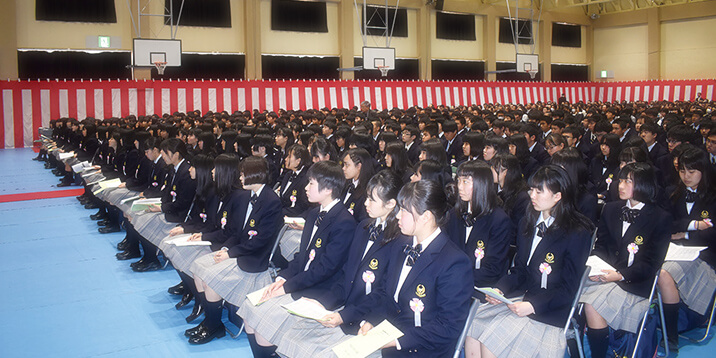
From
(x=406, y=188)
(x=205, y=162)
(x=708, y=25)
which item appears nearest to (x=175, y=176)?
(x=205, y=162)

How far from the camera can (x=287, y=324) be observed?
3.38 meters

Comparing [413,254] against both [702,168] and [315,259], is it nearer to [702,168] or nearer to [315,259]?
[315,259]

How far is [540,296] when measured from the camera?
3375 millimetres

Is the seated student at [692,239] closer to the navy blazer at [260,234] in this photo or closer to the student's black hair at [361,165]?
the student's black hair at [361,165]

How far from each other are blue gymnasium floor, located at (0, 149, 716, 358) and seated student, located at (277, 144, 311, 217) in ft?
5.15

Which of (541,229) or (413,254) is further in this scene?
(541,229)

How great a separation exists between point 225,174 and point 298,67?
20.1 m

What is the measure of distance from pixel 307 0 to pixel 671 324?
22.3 meters

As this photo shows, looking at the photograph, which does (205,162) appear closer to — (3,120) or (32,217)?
(32,217)

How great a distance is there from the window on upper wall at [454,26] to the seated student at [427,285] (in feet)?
86.4

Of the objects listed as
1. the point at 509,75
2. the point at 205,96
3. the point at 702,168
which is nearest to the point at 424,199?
the point at 702,168

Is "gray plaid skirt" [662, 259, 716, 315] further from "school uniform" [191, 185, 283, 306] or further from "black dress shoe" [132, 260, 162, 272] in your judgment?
"black dress shoe" [132, 260, 162, 272]

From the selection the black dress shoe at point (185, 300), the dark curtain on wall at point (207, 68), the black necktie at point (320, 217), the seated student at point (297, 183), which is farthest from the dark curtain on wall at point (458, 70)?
the black necktie at point (320, 217)

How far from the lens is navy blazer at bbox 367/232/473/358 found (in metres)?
2.82
